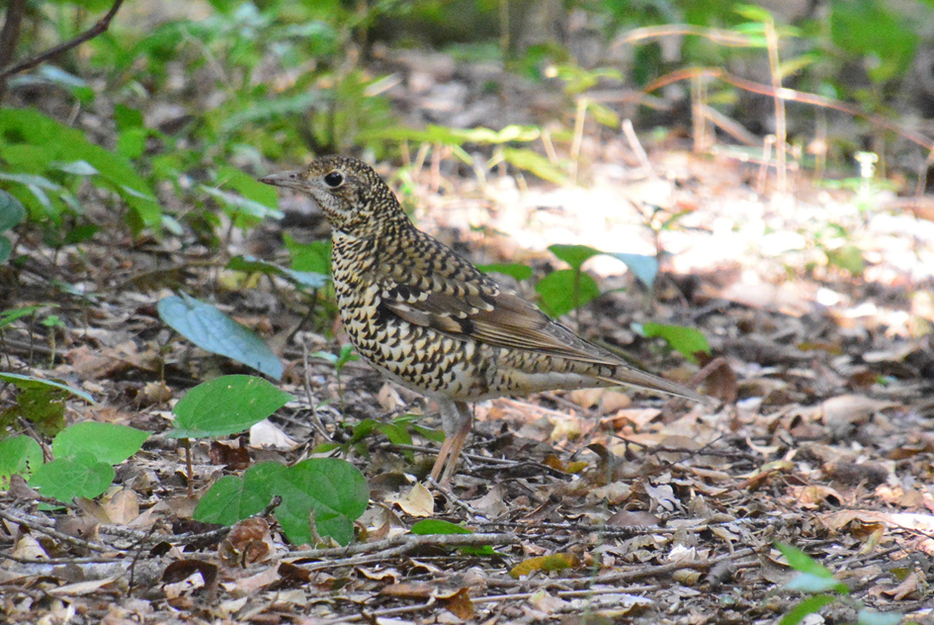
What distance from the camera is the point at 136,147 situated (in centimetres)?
516

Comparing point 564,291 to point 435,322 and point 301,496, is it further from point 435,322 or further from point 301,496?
point 301,496

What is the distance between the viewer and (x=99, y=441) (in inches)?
117

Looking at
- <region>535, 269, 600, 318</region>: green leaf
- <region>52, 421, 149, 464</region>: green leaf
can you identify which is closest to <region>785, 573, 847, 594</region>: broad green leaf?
<region>52, 421, 149, 464</region>: green leaf

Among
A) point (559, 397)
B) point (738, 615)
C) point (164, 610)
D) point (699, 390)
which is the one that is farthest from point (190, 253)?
point (738, 615)

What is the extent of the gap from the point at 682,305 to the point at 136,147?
11.7ft

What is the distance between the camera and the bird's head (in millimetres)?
4316

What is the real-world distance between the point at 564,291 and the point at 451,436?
147 centimetres

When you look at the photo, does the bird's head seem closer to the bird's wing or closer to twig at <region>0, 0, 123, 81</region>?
the bird's wing

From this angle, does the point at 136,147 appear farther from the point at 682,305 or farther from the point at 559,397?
the point at 682,305

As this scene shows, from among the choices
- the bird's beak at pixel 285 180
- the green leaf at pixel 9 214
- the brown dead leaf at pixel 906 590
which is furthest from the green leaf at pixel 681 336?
the green leaf at pixel 9 214

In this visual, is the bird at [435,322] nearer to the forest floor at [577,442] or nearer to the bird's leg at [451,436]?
the bird's leg at [451,436]

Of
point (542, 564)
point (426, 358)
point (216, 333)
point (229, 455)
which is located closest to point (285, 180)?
point (216, 333)

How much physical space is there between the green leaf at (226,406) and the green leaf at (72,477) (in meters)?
0.23

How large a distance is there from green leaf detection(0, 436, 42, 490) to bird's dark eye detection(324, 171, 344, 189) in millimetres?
1732
